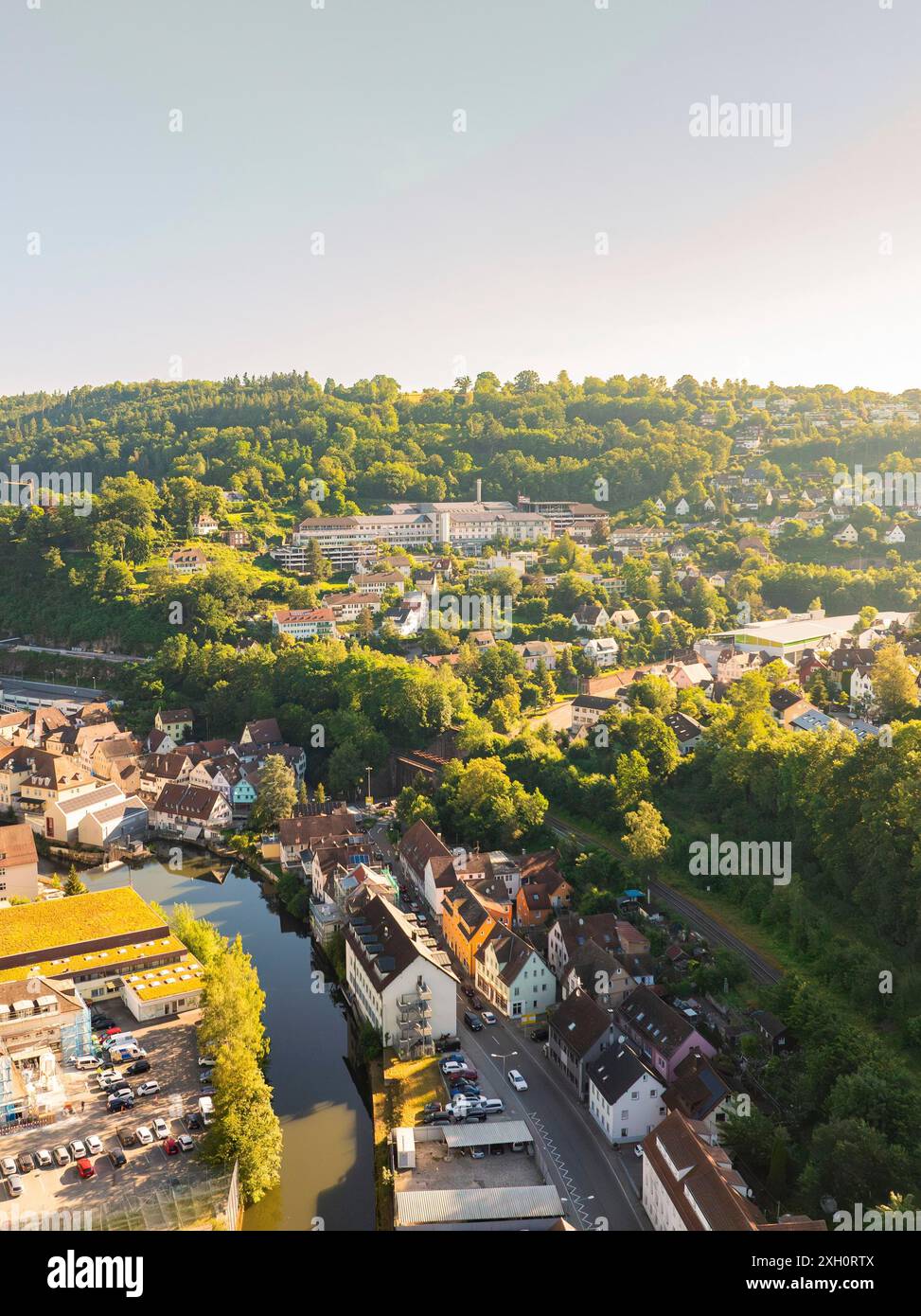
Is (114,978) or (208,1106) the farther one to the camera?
(114,978)

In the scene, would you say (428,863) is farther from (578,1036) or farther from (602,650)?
(602,650)

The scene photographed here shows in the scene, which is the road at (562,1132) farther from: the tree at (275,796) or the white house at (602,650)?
the white house at (602,650)

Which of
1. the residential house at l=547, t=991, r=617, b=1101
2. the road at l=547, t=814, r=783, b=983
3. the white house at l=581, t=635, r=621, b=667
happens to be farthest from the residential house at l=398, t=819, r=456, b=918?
the white house at l=581, t=635, r=621, b=667

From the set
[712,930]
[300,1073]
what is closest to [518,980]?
[300,1073]

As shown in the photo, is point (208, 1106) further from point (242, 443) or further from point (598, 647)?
point (242, 443)

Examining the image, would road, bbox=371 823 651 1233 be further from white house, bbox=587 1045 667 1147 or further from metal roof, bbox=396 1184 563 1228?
metal roof, bbox=396 1184 563 1228
